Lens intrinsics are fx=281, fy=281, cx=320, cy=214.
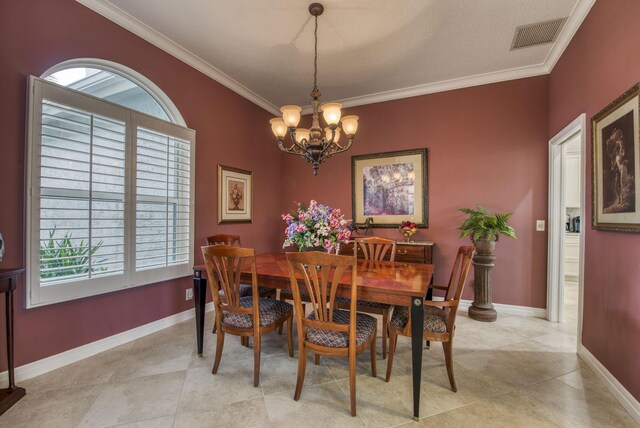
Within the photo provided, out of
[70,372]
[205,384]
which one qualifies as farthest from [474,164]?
[70,372]

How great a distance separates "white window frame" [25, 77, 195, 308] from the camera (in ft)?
6.68

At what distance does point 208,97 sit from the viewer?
3551mm

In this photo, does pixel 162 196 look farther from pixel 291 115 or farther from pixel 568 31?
pixel 568 31

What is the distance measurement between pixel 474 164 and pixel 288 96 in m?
2.85

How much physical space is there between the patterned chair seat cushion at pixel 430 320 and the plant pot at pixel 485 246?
149cm

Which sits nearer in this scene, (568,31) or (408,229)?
(568,31)

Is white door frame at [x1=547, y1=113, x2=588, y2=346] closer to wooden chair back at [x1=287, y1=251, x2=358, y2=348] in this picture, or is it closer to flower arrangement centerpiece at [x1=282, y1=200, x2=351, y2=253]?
flower arrangement centerpiece at [x1=282, y1=200, x2=351, y2=253]

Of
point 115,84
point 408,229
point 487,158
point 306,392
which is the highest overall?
point 115,84

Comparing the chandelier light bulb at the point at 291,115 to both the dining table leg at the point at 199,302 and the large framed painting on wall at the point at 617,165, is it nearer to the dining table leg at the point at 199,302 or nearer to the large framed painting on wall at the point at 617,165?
the dining table leg at the point at 199,302

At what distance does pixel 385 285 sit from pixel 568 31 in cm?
306

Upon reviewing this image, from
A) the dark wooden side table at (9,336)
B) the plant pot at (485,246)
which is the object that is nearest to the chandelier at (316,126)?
the plant pot at (485,246)

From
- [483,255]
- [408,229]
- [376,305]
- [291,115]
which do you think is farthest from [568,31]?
[376,305]

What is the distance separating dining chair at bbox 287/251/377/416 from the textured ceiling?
2226 mm

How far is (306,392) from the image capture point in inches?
76.2
